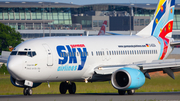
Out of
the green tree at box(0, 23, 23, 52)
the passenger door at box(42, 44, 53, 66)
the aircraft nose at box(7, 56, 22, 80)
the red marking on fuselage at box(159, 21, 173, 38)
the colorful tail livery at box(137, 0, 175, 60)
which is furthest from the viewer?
the green tree at box(0, 23, 23, 52)

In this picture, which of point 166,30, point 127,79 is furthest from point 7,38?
point 127,79

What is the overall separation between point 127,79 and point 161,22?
11.0 metres

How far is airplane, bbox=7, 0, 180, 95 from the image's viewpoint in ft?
85.3

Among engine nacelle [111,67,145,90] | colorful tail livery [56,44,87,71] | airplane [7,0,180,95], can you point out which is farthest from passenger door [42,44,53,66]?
engine nacelle [111,67,145,90]

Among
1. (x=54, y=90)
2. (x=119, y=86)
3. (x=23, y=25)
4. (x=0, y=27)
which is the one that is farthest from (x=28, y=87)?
(x=23, y=25)

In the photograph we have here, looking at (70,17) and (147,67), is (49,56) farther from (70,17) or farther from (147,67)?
(70,17)

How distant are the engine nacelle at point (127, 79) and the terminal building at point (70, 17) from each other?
10952cm

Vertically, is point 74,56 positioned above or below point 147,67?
above

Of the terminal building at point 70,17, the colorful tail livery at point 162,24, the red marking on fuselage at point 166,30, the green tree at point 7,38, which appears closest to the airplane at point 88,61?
the colorful tail livery at point 162,24

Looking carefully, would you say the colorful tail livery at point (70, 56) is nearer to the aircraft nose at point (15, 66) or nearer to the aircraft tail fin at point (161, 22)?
the aircraft nose at point (15, 66)

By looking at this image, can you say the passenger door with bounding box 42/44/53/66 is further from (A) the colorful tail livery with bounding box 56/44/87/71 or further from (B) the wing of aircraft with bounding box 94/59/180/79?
(B) the wing of aircraft with bounding box 94/59/180/79

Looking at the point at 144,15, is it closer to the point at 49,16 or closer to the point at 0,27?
the point at 49,16

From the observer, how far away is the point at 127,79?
28766 mm

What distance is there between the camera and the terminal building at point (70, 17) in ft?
477
